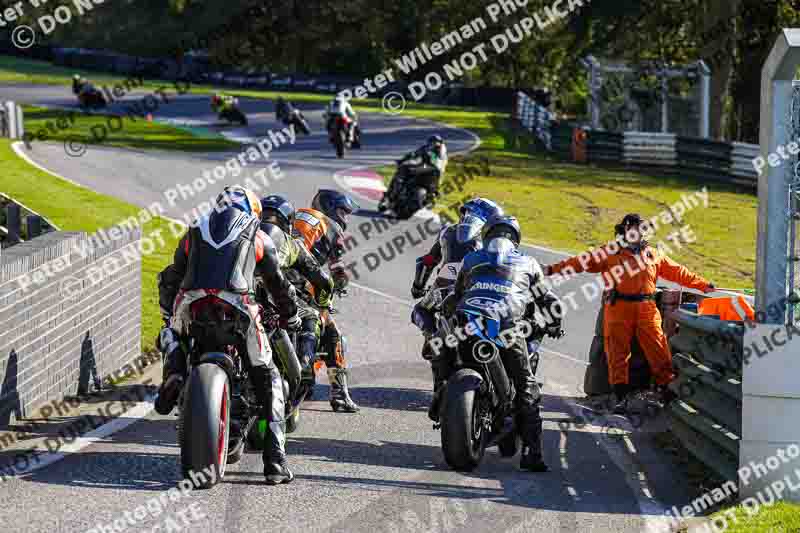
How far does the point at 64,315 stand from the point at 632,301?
4823 millimetres

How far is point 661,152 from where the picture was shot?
35.2m

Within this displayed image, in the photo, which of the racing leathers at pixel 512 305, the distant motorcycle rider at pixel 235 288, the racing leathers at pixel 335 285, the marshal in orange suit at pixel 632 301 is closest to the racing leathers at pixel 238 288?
the distant motorcycle rider at pixel 235 288

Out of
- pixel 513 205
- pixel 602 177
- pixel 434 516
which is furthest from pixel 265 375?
pixel 602 177

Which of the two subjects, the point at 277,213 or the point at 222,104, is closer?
the point at 277,213

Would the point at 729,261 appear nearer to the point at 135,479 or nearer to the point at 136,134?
the point at 135,479

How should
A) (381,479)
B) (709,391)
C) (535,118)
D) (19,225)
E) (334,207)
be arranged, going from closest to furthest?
(381,479)
(709,391)
(334,207)
(19,225)
(535,118)

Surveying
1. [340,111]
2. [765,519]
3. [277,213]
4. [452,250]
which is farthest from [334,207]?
[340,111]

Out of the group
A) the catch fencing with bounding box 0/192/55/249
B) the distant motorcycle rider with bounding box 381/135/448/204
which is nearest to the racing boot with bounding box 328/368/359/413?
the catch fencing with bounding box 0/192/55/249

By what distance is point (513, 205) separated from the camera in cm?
2692

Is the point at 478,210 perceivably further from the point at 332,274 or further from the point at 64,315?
the point at 64,315

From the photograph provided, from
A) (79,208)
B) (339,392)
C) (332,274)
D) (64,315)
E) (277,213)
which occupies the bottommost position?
(339,392)

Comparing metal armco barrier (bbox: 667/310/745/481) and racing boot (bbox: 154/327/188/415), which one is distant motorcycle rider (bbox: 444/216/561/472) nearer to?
metal armco barrier (bbox: 667/310/745/481)

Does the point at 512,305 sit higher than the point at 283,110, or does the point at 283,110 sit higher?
the point at 512,305

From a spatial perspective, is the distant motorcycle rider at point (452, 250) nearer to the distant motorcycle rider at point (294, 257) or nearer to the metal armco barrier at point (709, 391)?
the distant motorcycle rider at point (294, 257)
